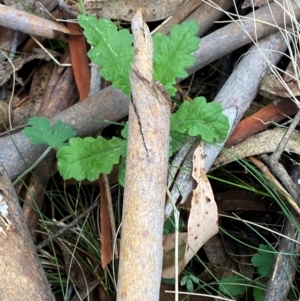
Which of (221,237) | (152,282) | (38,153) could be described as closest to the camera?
(152,282)

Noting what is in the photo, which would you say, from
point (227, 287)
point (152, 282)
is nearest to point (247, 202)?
point (227, 287)

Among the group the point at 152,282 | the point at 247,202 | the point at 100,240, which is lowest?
the point at 247,202

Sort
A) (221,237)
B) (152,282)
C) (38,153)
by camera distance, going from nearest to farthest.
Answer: (152,282), (38,153), (221,237)

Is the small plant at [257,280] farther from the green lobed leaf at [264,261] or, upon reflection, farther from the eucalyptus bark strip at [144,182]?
the eucalyptus bark strip at [144,182]

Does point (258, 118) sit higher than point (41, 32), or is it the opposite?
point (41, 32)

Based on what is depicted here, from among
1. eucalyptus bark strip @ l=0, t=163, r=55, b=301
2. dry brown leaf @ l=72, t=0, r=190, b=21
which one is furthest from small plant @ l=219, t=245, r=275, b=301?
dry brown leaf @ l=72, t=0, r=190, b=21

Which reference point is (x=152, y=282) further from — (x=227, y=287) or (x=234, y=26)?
(x=234, y=26)

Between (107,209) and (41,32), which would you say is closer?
(107,209)
